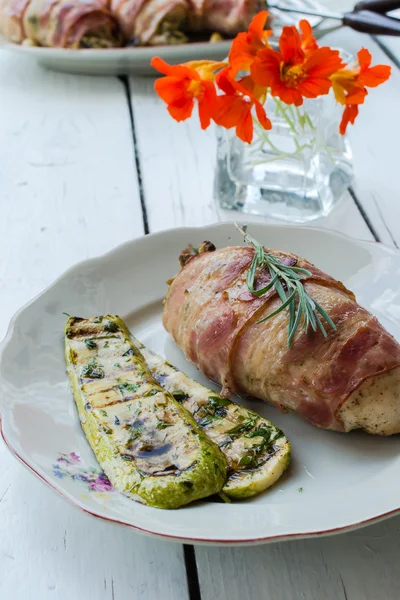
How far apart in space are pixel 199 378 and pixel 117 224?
2.85ft

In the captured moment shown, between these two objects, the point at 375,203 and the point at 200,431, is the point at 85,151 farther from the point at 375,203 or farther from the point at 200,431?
the point at 200,431

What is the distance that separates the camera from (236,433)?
1.32 m

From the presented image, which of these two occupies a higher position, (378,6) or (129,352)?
(378,6)

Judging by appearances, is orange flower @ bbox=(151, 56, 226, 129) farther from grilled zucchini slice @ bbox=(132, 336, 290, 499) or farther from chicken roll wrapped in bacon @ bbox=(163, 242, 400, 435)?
grilled zucchini slice @ bbox=(132, 336, 290, 499)

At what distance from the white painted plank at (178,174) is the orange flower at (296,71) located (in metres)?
0.49

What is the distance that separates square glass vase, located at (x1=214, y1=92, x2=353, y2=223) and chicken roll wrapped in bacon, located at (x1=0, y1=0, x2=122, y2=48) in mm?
1217

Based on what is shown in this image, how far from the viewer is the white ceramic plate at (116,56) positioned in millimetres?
3037

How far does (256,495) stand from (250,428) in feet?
0.49

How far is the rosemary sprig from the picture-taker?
1324mm

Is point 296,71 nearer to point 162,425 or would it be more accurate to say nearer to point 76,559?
point 162,425

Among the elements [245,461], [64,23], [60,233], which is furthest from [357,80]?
[64,23]

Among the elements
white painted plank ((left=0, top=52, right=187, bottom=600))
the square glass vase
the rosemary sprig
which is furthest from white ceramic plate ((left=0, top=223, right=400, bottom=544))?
the square glass vase

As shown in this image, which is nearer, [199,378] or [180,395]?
[180,395]

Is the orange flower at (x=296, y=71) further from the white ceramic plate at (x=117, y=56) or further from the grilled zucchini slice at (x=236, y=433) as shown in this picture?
the white ceramic plate at (x=117, y=56)
